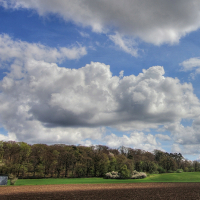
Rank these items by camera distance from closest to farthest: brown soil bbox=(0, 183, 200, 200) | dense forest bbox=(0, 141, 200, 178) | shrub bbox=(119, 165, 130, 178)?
brown soil bbox=(0, 183, 200, 200)
shrub bbox=(119, 165, 130, 178)
dense forest bbox=(0, 141, 200, 178)

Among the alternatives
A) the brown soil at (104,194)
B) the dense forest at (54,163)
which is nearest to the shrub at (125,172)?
the dense forest at (54,163)

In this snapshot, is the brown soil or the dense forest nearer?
the brown soil

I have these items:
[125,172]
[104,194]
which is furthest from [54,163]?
[104,194]

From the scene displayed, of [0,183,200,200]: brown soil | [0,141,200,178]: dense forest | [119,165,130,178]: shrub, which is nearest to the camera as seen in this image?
[0,183,200,200]: brown soil

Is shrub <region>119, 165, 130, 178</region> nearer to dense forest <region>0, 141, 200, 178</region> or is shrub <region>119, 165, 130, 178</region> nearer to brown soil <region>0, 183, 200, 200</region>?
dense forest <region>0, 141, 200, 178</region>

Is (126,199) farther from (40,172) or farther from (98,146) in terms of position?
(98,146)

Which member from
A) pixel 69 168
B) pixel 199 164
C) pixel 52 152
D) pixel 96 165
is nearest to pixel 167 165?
pixel 199 164

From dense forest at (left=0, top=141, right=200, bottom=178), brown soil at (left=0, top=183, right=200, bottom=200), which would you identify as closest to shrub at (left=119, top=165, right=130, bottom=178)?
dense forest at (left=0, top=141, right=200, bottom=178)

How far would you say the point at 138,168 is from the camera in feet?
340

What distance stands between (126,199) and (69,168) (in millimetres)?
70500

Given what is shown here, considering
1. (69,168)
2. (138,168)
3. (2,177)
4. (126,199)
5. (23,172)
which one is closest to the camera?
(126,199)

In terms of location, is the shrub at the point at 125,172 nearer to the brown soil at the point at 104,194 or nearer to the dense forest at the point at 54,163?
the dense forest at the point at 54,163

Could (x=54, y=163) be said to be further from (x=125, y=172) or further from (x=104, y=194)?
(x=104, y=194)

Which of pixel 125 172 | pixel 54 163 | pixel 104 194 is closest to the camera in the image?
pixel 104 194
